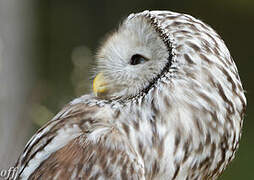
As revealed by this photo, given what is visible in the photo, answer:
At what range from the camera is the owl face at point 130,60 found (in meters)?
2.36

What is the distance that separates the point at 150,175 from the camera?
7.54 feet

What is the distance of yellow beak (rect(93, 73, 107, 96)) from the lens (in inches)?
99.9

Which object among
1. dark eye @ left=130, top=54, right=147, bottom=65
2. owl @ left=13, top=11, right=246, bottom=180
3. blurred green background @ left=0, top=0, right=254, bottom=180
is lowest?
blurred green background @ left=0, top=0, right=254, bottom=180

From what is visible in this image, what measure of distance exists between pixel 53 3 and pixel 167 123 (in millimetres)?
4854

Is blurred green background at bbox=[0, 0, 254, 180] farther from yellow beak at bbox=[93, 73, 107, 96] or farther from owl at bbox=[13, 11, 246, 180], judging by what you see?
owl at bbox=[13, 11, 246, 180]

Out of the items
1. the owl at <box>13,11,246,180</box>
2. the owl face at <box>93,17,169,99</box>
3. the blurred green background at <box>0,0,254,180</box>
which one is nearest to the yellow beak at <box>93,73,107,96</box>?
the owl face at <box>93,17,169,99</box>

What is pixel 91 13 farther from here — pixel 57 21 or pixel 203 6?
pixel 203 6

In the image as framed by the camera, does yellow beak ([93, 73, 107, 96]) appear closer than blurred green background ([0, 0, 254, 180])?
Yes

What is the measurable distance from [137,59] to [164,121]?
290 millimetres

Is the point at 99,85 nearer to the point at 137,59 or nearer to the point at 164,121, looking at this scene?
the point at 137,59

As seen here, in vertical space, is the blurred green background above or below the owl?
below

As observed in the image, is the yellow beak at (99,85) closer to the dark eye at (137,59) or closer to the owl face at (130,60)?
the owl face at (130,60)

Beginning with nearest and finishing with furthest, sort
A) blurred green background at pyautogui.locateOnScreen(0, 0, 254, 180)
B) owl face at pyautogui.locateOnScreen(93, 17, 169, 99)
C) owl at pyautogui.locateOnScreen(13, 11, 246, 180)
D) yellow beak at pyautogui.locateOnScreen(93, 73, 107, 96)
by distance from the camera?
owl at pyautogui.locateOnScreen(13, 11, 246, 180), owl face at pyautogui.locateOnScreen(93, 17, 169, 99), yellow beak at pyautogui.locateOnScreen(93, 73, 107, 96), blurred green background at pyautogui.locateOnScreen(0, 0, 254, 180)

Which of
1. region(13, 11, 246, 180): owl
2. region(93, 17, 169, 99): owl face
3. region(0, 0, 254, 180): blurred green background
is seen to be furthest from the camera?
region(0, 0, 254, 180): blurred green background
